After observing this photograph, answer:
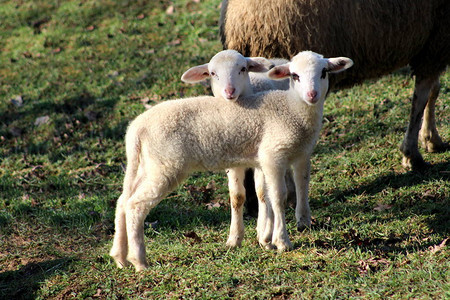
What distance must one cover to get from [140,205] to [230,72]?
3.83 feet

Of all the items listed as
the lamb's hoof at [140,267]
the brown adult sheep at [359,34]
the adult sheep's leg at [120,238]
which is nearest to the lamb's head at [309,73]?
the brown adult sheep at [359,34]

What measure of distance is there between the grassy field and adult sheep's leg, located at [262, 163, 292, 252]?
0.13 metres

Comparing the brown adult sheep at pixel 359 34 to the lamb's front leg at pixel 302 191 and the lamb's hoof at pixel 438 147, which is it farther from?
the lamb's front leg at pixel 302 191

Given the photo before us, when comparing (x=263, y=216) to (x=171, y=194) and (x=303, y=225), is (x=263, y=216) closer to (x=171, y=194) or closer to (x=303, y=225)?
(x=303, y=225)

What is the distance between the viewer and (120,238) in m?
4.40

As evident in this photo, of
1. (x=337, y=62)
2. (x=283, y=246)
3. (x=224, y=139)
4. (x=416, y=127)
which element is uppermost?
(x=337, y=62)

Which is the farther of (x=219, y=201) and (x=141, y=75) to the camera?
(x=141, y=75)

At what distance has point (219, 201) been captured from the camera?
239 inches

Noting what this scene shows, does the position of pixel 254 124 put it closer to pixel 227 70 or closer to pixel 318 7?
pixel 227 70

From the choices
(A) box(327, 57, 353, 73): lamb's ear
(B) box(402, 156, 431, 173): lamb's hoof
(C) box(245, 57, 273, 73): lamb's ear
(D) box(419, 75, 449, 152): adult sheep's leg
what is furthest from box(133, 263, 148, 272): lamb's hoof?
(D) box(419, 75, 449, 152): adult sheep's leg

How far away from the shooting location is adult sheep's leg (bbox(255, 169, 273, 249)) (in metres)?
4.67

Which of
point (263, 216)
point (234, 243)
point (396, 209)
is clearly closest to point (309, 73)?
point (263, 216)

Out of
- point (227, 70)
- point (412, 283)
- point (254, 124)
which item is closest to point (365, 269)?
point (412, 283)

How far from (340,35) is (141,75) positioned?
179 inches
